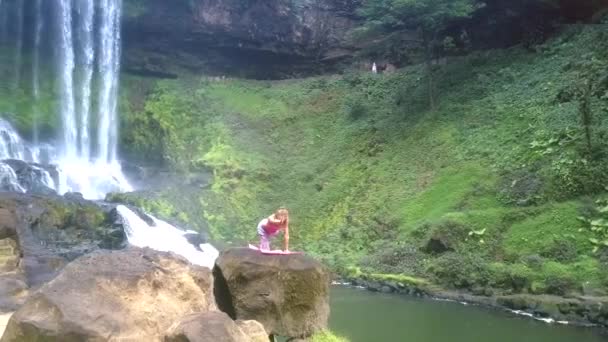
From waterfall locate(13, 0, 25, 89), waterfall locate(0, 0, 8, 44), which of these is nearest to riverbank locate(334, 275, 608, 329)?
waterfall locate(13, 0, 25, 89)

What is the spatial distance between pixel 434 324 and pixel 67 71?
34.3 meters

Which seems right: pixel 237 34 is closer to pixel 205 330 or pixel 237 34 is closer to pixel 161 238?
pixel 161 238

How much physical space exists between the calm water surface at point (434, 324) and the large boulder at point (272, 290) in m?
6.32

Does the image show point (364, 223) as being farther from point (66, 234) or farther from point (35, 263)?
point (35, 263)

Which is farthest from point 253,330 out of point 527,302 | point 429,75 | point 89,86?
point 89,86

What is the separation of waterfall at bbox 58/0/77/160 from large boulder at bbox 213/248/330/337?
33482 millimetres

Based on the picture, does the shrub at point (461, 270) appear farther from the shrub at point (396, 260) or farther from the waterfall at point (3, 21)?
the waterfall at point (3, 21)

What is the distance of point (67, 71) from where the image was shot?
142ft

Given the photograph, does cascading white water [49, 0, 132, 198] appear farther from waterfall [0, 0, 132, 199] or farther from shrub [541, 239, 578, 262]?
shrub [541, 239, 578, 262]

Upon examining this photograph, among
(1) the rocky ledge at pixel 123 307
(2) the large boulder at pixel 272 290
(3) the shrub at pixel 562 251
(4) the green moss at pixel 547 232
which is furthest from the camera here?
(4) the green moss at pixel 547 232

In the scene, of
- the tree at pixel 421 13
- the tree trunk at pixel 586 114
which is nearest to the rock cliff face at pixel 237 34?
the tree at pixel 421 13

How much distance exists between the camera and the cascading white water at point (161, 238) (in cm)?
2703

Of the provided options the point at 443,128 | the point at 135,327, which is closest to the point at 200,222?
the point at 443,128

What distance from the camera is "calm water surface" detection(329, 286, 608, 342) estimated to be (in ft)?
54.5
